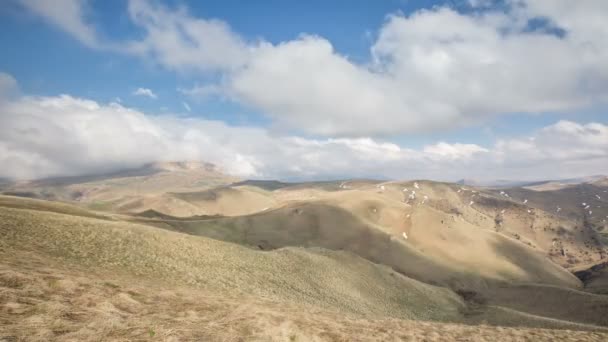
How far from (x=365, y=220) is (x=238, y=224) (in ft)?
190

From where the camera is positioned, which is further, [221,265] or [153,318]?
[221,265]

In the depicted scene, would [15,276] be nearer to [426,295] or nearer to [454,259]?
[426,295]

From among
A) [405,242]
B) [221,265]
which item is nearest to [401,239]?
[405,242]

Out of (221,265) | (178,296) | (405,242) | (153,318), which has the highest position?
(153,318)

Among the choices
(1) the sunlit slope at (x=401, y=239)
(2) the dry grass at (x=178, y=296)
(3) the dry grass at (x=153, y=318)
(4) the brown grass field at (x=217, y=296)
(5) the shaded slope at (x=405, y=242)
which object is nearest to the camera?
(3) the dry grass at (x=153, y=318)

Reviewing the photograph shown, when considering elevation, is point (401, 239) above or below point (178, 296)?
below

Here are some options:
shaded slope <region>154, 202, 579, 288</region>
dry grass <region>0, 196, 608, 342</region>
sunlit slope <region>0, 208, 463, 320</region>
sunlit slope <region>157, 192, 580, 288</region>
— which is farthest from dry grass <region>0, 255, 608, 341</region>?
shaded slope <region>154, 202, 579, 288</region>

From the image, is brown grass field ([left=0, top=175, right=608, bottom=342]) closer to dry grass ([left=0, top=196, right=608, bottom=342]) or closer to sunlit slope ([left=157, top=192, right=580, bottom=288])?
dry grass ([left=0, top=196, right=608, bottom=342])

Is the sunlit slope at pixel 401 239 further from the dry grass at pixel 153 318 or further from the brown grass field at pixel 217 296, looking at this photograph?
the dry grass at pixel 153 318

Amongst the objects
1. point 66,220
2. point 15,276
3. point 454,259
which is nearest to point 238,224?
point 454,259

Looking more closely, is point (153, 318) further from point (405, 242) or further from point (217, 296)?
point (405, 242)

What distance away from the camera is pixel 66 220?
42.6 metres

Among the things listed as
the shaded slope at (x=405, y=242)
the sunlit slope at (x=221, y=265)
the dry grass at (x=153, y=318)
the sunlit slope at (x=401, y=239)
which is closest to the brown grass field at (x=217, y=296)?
the dry grass at (x=153, y=318)

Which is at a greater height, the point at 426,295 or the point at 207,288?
the point at 207,288
